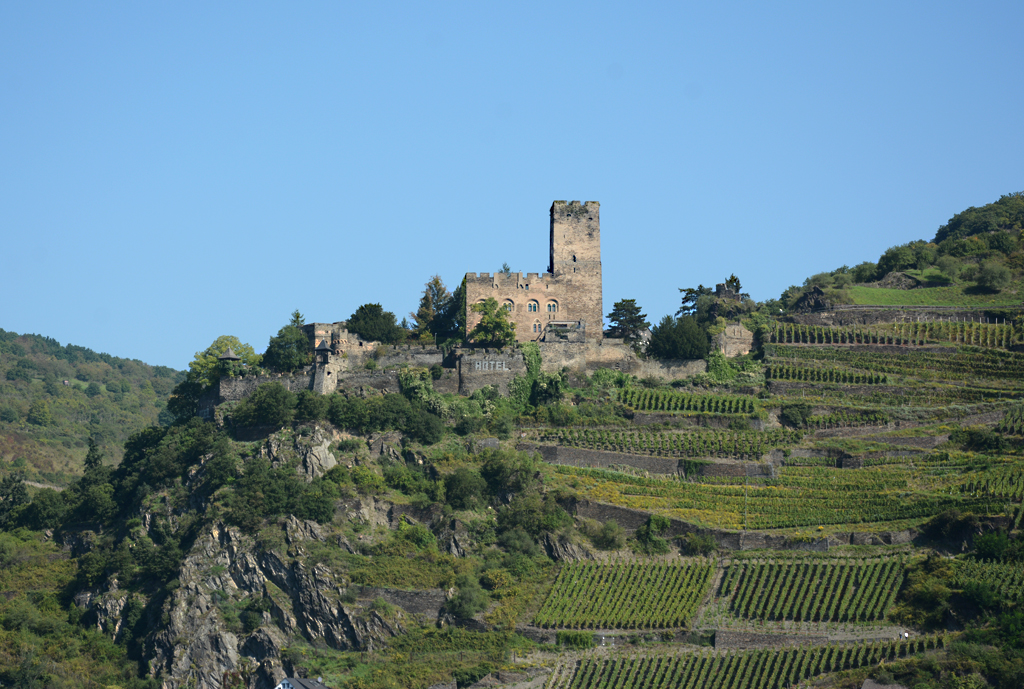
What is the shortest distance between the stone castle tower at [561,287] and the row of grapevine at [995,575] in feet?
76.7

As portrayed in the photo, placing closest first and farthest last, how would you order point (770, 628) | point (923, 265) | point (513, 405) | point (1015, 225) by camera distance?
point (770, 628) → point (513, 405) → point (923, 265) → point (1015, 225)

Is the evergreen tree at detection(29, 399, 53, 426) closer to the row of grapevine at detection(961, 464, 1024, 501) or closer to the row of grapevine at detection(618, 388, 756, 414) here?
the row of grapevine at detection(618, 388, 756, 414)

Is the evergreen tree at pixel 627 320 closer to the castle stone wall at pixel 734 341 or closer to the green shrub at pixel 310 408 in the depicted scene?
the castle stone wall at pixel 734 341

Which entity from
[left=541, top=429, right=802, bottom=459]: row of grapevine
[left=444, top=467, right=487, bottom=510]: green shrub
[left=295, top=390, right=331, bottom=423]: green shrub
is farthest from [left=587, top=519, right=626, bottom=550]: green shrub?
[left=295, top=390, right=331, bottom=423]: green shrub

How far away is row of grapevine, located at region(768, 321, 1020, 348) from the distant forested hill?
45680 mm

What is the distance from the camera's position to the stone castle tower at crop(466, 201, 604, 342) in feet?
218

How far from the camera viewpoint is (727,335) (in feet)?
223

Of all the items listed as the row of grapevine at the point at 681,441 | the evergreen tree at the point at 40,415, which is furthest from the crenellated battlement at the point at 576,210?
the evergreen tree at the point at 40,415

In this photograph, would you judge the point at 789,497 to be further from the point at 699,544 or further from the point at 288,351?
the point at 288,351

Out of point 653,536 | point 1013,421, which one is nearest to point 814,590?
point 653,536

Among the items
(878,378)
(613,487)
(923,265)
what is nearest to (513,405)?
(613,487)

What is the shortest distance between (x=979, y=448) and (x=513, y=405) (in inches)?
774

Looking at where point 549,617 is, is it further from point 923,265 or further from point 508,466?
point 923,265

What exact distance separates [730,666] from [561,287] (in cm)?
2637
